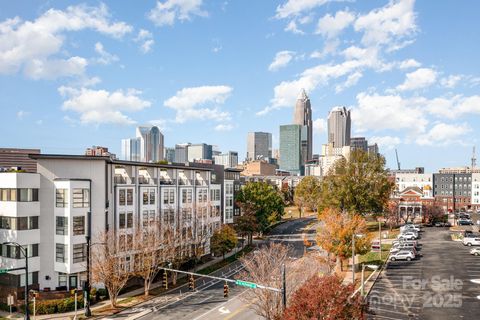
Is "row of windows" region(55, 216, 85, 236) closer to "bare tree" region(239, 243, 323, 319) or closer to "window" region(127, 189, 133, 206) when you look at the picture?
"window" region(127, 189, 133, 206)

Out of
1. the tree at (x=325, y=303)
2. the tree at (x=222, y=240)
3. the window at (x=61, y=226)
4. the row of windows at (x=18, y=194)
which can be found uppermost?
the row of windows at (x=18, y=194)

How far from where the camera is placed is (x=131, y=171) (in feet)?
192

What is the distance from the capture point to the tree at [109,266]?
46906 mm

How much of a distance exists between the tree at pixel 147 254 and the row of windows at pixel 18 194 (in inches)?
506

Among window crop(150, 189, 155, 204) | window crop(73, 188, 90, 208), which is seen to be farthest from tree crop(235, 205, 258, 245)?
window crop(73, 188, 90, 208)

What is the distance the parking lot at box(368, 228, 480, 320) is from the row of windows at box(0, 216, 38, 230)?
37.8 meters

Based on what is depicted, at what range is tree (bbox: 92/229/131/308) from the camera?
46906mm

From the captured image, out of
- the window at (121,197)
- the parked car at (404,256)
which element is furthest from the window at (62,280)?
the parked car at (404,256)

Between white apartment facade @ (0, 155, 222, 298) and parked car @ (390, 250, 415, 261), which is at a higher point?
white apartment facade @ (0, 155, 222, 298)

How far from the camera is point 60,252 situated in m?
50.8

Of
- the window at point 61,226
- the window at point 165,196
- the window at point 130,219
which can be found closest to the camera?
the window at point 61,226

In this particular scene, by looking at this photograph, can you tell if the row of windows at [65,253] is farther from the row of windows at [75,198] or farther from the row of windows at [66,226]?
the row of windows at [75,198]

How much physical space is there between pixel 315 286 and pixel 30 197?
36497mm

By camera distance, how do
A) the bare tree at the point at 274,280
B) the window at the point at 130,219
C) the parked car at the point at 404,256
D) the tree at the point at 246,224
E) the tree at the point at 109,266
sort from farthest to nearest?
the tree at the point at 246,224, the parked car at the point at 404,256, the window at the point at 130,219, the tree at the point at 109,266, the bare tree at the point at 274,280
